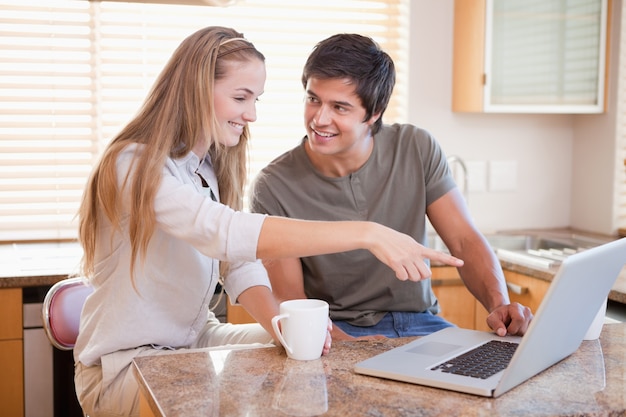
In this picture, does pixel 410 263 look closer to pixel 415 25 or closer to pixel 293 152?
pixel 293 152

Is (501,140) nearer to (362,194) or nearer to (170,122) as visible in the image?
(362,194)

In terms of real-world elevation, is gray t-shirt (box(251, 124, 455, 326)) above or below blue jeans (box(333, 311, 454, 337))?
above

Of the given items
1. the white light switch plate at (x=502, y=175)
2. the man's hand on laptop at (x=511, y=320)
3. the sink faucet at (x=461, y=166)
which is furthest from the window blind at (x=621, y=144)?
the man's hand on laptop at (x=511, y=320)

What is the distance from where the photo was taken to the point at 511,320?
Result: 1728mm

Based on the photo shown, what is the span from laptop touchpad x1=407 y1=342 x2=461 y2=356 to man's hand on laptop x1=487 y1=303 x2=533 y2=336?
0.16 meters

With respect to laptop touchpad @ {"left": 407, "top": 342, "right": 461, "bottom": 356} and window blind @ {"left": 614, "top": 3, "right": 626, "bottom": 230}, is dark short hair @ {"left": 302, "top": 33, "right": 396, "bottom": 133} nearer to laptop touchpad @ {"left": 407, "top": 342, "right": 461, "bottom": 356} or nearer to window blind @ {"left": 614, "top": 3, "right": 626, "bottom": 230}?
laptop touchpad @ {"left": 407, "top": 342, "right": 461, "bottom": 356}

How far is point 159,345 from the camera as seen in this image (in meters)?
1.86

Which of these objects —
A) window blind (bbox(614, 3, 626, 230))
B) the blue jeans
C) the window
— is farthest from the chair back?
window blind (bbox(614, 3, 626, 230))

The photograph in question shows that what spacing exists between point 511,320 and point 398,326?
0.55m

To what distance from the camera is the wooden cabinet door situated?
295 centimetres

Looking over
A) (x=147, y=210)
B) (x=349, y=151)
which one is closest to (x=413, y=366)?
(x=147, y=210)

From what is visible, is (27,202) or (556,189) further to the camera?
(556,189)

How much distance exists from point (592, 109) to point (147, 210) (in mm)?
2349

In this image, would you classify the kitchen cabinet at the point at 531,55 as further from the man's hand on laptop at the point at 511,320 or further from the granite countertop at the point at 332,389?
the granite countertop at the point at 332,389
